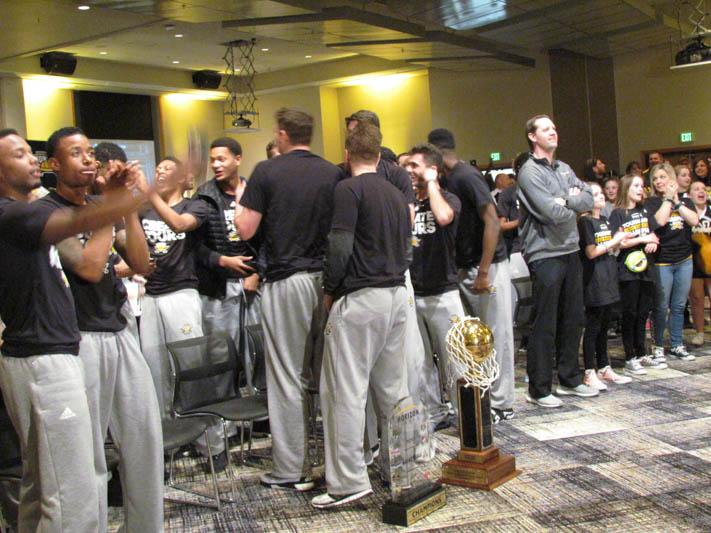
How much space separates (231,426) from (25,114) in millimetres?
11646

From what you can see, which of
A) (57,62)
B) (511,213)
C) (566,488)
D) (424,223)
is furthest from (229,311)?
(57,62)

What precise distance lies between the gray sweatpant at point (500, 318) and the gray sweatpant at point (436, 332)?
22cm

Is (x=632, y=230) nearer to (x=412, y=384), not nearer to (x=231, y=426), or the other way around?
(x=412, y=384)

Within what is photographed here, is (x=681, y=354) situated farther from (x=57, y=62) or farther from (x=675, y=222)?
(x=57, y=62)

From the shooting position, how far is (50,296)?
110 inches

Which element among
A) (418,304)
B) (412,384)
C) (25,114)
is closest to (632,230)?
(418,304)

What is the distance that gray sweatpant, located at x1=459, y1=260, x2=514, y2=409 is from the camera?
513cm

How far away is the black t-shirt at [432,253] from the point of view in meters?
4.90

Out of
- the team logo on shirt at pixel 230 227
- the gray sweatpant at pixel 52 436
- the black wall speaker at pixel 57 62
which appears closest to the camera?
the gray sweatpant at pixel 52 436

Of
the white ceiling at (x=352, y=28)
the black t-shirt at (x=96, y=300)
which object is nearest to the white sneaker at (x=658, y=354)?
the black t-shirt at (x=96, y=300)

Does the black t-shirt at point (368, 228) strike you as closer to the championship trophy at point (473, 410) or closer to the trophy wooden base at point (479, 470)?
the championship trophy at point (473, 410)

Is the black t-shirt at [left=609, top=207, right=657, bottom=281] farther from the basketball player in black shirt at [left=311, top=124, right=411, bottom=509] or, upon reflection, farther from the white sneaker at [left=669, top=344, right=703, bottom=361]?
the basketball player in black shirt at [left=311, top=124, right=411, bottom=509]

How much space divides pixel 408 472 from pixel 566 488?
0.83m

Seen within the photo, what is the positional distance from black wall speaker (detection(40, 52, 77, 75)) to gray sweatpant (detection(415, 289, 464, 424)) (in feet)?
37.0
